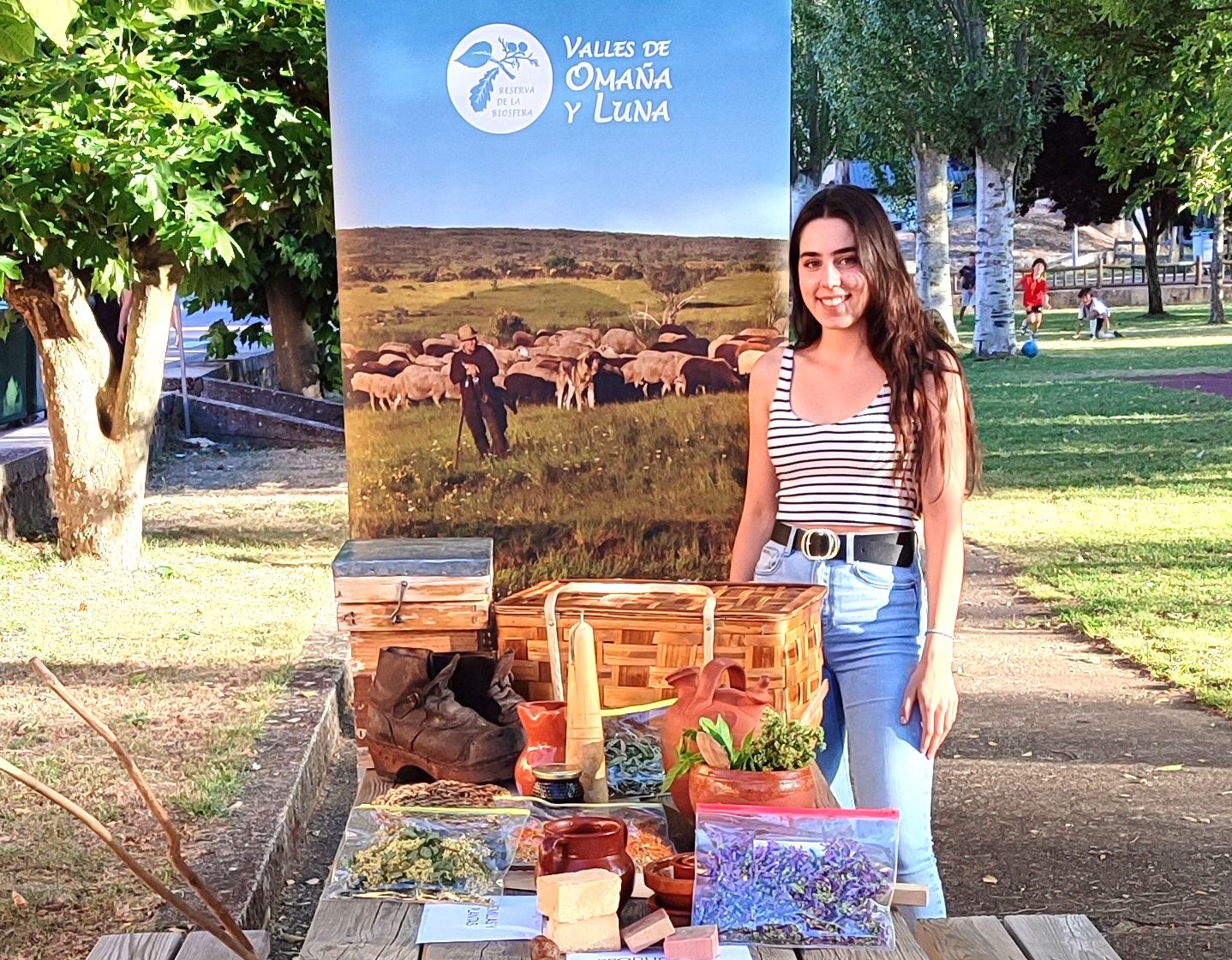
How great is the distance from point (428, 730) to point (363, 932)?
0.82 m

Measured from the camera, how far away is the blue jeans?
10.8 feet

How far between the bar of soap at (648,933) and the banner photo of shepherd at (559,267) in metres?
1.98

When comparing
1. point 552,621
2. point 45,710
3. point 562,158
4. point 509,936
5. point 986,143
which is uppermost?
point 986,143

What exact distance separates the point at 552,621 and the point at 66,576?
6.39 meters

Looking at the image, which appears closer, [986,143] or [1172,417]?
[1172,417]

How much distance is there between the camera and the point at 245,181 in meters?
8.05

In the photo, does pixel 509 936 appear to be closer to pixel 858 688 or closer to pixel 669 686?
pixel 669 686

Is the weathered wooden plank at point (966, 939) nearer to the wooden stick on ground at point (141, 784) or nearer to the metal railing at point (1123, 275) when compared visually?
the wooden stick on ground at point (141, 784)

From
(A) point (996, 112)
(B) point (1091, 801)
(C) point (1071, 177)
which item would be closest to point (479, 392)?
(B) point (1091, 801)

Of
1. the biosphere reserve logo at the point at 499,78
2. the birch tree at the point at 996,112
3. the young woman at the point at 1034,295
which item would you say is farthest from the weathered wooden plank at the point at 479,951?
the young woman at the point at 1034,295

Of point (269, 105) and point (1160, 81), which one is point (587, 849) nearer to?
point (269, 105)

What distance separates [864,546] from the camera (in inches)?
133

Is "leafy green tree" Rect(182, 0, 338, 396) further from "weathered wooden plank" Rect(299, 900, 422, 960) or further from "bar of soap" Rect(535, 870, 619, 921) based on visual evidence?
"bar of soap" Rect(535, 870, 619, 921)

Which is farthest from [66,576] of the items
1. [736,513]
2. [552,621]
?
[552,621]
